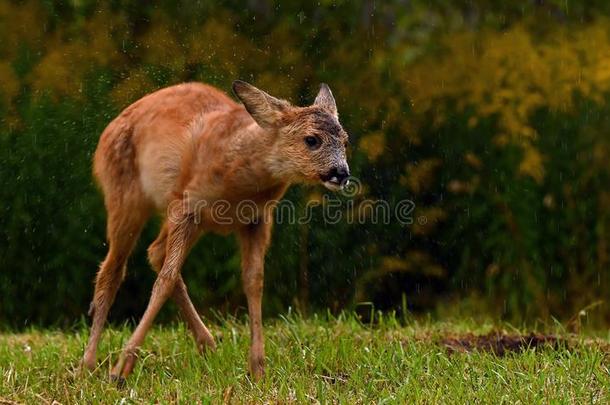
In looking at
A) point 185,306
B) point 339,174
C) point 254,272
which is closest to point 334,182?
point 339,174

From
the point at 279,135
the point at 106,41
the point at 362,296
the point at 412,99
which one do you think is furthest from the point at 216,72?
the point at 279,135

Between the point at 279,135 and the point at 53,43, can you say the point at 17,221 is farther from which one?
the point at 279,135

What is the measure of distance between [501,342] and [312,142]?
2.02 meters

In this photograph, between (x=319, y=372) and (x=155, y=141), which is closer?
(x=319, y=372)

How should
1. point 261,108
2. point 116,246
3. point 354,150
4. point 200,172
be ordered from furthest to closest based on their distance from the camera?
point 354,150, point 116,246, point 200,172, point 261,108

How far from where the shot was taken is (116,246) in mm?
6582

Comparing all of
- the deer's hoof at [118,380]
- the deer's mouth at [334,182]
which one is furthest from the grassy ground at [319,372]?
the deer's mouth at [334,182]

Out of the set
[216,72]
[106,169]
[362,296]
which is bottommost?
[362,296]

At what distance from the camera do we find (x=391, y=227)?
29.1ft

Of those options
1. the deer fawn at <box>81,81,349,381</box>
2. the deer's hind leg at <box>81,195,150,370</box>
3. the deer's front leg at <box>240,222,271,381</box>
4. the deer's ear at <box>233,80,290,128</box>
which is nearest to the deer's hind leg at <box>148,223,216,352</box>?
the deer fawn at <box>81,81,349,381</box>

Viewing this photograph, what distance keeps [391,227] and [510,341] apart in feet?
6.94

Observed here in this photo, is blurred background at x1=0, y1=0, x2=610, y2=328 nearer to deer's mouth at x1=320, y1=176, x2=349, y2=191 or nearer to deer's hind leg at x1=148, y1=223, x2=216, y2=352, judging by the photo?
deer's hind leg at x1=148, y1=223, x2=216, y2=352

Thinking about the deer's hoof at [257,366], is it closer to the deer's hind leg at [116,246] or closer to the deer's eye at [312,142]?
the deer's hind leg at [116,246]

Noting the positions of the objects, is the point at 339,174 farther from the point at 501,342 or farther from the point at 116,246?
the point at 501,342
